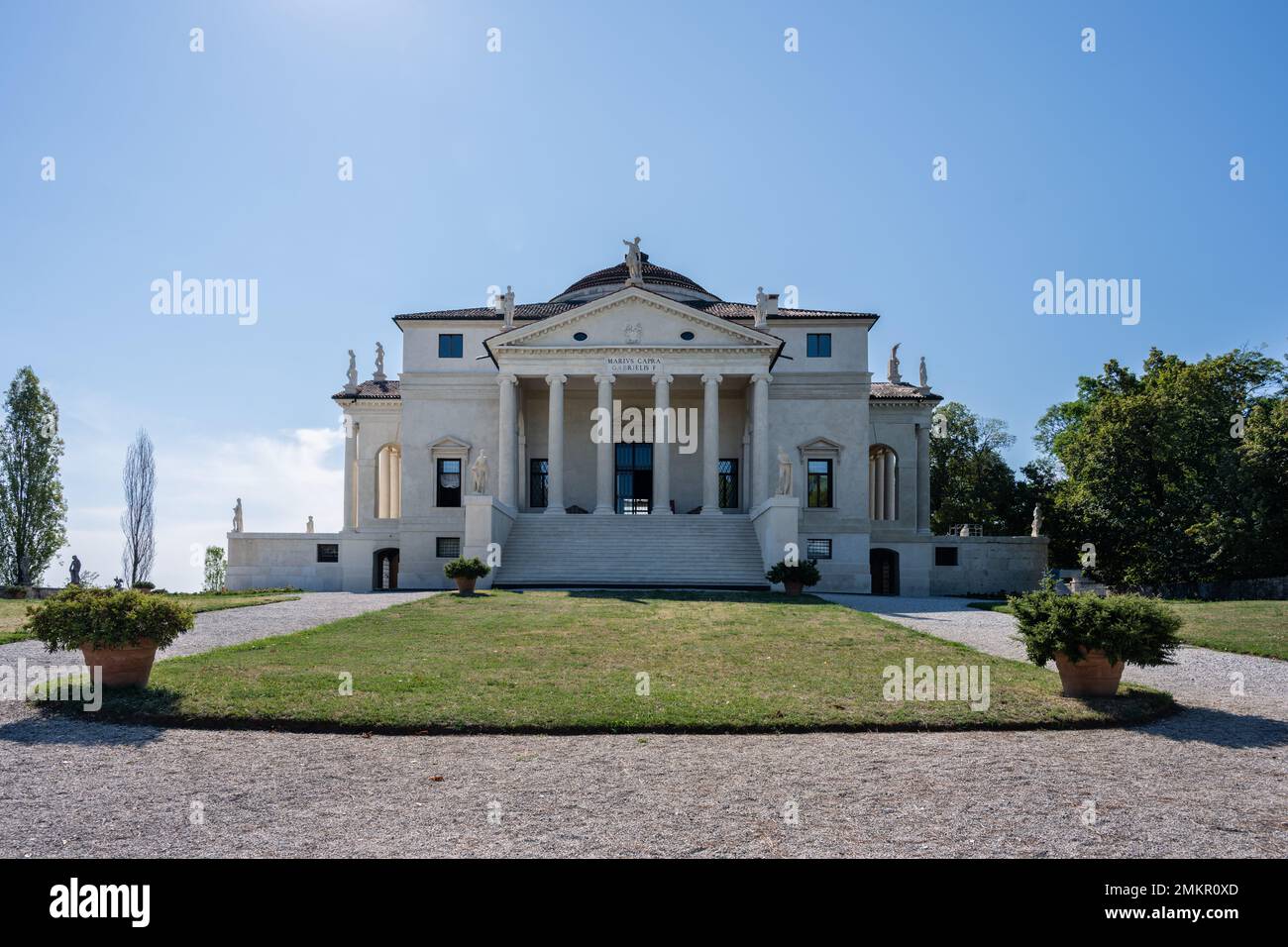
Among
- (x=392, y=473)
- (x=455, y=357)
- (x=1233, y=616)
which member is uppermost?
(x=455, y=357)

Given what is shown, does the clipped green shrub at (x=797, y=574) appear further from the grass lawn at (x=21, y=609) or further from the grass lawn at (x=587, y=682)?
the grass lawn at (x=21, y=609)

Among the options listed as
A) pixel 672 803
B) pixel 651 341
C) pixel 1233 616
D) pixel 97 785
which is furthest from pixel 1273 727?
pixel 651 341

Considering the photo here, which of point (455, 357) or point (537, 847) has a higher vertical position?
point (455, 357)

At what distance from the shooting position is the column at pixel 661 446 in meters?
43.2

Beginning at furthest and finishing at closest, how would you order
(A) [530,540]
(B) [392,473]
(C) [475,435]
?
(B) [392,473]
(C) [475,435]
(A) [530,540]

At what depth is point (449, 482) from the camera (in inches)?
1864

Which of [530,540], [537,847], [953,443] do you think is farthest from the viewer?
[953,443]

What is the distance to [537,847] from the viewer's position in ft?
21.5

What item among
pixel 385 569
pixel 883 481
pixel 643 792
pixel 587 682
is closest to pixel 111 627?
pixel 587 682

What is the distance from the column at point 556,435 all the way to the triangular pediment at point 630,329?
1765mm

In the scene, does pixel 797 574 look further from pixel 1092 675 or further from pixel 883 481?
pixel 883 481

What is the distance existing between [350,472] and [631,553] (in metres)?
20.5
